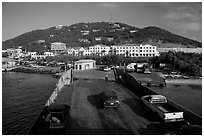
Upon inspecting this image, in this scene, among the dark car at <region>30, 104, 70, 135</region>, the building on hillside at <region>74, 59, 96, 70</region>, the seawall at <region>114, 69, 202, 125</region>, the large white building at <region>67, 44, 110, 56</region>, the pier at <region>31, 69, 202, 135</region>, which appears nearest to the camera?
the dark car at <region>30, 104, 70, 135</region>

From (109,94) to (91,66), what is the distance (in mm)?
33077

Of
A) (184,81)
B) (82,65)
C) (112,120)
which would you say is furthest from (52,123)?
(82,65)

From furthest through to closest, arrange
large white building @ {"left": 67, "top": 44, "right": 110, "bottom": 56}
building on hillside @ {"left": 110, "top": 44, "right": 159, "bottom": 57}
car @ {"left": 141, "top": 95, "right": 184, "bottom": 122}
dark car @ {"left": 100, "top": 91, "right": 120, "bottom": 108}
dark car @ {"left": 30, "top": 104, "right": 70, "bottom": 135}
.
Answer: large white building @ {"left": 67, "top": 44, "right": 110, "bottom": 56} → building on hillside @ {"left": 110, "top": 44, "right": 159, "bottom": 57} → dark car @ {"left": 100, "top": 91, "right": 120, "bottom": 108} → car @ {"left": 141, "top": 95, "right": 184, "bottom": 122} → dark car @ {"left": 30, "top": 104, "right": 70, "bottom": 135}

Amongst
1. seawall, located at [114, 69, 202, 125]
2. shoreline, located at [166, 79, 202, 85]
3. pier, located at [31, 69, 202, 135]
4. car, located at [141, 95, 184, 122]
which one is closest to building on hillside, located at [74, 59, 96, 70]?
shoreline, located at [166, 79, 202, 85]

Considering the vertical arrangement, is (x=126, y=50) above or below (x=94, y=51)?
above

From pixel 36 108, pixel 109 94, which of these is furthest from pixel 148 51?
pixel 109 94

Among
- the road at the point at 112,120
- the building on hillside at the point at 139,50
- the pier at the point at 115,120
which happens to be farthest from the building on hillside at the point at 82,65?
the building on hillside at the point at 139,50

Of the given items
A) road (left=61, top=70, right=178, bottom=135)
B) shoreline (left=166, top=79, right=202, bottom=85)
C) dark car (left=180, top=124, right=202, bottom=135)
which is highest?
dark car (left=180, top=124, right=202, bottom=135)

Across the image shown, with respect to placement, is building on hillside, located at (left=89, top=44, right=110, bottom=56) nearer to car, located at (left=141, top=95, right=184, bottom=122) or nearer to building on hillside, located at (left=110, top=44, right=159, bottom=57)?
building on hillside, located at (left=110, top=44, right=159, bottom=57)

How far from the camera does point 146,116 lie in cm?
1027

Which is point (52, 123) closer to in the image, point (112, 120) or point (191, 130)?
point (112, 120)

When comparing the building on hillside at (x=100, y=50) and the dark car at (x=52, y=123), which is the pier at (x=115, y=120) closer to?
the dark car at (x=52, y=123)

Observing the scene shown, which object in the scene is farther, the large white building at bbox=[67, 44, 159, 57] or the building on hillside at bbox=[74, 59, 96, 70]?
the large white building at bbox=[67, 44, 159, 57]

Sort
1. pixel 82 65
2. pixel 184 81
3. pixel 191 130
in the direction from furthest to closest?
1. pixel 82 65
2. pixel 184 81
3. pixel 191 130
